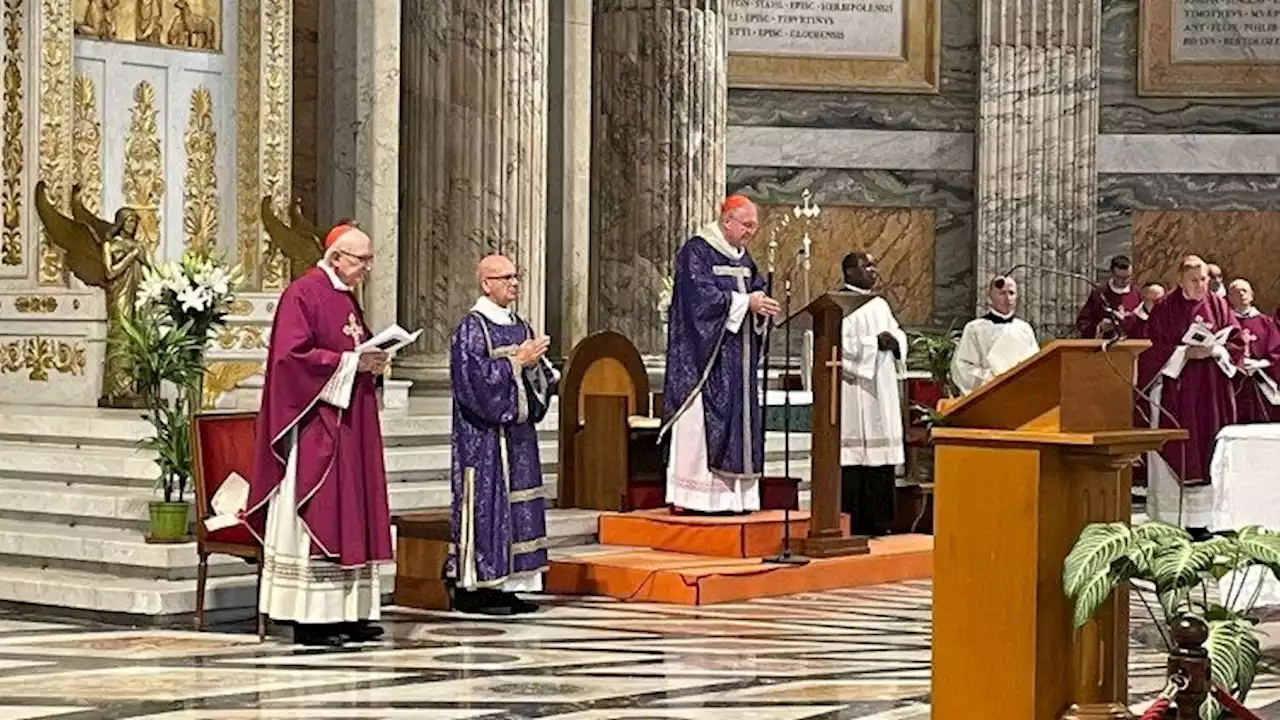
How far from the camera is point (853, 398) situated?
539 inches

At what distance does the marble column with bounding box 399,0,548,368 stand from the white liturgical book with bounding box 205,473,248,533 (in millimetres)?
5124

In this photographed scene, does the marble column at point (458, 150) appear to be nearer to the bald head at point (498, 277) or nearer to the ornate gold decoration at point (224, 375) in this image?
the ornate gold decoration at point (224, 375)

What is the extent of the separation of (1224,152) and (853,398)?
300 inches

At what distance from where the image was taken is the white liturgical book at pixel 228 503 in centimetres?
1003

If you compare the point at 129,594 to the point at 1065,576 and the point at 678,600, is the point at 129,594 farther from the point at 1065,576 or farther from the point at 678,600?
the point at 1065,576

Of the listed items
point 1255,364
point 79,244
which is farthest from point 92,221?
point 1255,364

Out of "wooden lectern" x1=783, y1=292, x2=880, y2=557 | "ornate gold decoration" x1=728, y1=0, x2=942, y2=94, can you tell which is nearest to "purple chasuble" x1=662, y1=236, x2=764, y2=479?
"wooden lectern" x1=783, y1=292, x2=880, y2=557

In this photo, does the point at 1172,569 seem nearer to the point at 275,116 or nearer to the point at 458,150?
the point at 458,150

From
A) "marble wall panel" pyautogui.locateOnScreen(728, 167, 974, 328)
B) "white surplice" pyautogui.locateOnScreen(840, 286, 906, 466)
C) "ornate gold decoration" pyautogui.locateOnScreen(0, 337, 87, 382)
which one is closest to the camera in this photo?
"white surplice" pyautogui.locateOnScreen(840, 286, 906, 466)

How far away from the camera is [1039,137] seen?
19.8m

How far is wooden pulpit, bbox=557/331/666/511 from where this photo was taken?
13.2 meters

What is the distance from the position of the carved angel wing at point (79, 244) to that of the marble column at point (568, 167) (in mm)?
3996

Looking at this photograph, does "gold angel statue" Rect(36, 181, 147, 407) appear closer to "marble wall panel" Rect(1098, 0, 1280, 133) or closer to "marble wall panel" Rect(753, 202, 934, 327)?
"marble wall panel" Rect(753, 202, 934, 327)

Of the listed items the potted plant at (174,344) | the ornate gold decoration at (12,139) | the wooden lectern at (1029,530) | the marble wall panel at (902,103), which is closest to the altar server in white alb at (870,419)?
the potted plant at (174,344)
